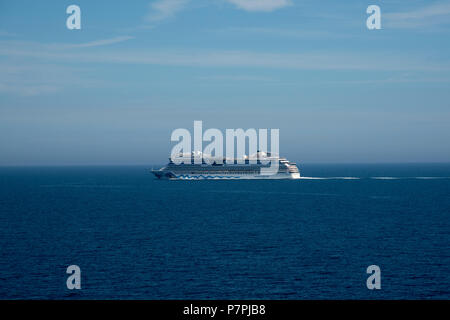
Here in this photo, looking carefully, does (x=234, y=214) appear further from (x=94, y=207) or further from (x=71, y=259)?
(x=71, y=259)

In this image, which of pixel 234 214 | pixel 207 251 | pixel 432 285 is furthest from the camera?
pixel 234 214

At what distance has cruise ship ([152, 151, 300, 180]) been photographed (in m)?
181

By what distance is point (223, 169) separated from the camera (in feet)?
595

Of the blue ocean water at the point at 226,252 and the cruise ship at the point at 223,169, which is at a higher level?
the cruise ship at the point at 223,169

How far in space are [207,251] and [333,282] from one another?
1523 cm

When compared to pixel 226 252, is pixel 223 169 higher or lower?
higher

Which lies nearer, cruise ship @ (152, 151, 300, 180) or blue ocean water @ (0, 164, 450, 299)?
blue ocean water @ (0, 164, 450, 299)

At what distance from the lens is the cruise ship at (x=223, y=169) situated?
180875 mm

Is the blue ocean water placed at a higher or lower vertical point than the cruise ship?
lower

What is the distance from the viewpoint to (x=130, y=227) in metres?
66.9

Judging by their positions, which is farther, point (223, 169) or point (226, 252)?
point (223, 169)

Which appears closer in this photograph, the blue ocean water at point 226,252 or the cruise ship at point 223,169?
the blue ocean water at point 226,252
